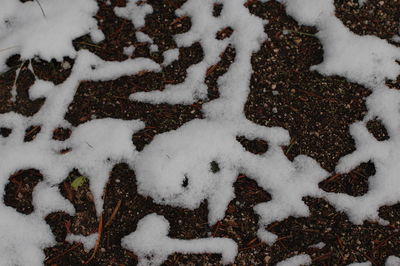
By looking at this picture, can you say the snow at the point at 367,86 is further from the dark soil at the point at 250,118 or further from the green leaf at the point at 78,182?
the green leaf at the point at 78,182

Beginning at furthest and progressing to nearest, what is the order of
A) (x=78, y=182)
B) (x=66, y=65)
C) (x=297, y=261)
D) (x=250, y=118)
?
(x=66, y=65) → (x=250, y=118) → (x=78, y=182) → (x=297, y=261)

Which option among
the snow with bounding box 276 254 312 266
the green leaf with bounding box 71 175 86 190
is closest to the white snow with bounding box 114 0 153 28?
the green leaf with bounding box 71 175 86 190

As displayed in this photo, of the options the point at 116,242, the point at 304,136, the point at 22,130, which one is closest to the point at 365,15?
the point at 304,136

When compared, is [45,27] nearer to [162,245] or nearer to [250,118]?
[250,118]

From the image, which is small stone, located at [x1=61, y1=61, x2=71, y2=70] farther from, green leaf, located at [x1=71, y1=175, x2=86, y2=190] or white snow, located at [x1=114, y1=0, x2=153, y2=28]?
green leaf, located at [x1=71, y1=175, x2=86, y2=190]

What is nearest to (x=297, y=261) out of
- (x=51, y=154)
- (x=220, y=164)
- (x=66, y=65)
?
(x=220, y=164)

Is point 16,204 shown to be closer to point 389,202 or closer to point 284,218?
point 284,218
